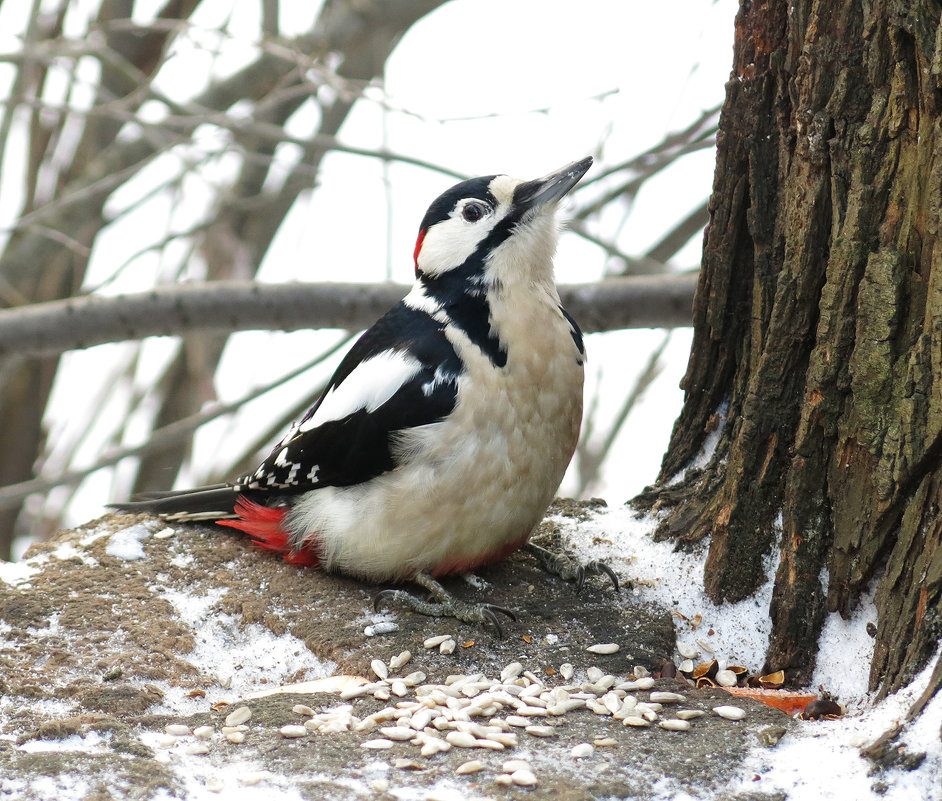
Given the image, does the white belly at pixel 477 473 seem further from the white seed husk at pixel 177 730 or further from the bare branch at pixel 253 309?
the white seed husk at pixel 177 730

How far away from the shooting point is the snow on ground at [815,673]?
6.43ft

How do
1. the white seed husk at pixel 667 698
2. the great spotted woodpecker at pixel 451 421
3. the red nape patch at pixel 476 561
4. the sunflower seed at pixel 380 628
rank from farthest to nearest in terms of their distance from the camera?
1. the red nape patch at pixel 476 561
2. the great spotted woodpecker at pixel 451 421
3. the sunflower seed at pixel 380 628
4. the white seed husk at pixel 667 698

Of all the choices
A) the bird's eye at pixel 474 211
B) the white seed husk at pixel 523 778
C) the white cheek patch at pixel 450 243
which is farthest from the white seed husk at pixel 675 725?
the bird's eye at pixel 474 211

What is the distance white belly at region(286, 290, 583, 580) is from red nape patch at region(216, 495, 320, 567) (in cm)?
19

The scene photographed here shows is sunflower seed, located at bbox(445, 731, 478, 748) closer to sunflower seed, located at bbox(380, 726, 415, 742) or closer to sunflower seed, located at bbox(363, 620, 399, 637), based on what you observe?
sunflower seed, located at bbox(380, 726, 415, 742)

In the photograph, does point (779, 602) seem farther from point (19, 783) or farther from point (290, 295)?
point (290, 295)

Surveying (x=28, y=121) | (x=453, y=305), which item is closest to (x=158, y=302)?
(x=453, y=305)

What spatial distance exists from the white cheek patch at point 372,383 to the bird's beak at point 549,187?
0.64 metres

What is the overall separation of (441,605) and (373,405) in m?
0.61

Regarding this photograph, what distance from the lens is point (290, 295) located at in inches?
157

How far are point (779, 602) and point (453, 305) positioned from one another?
1.28 m

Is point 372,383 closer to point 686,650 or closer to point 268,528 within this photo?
point 268,528

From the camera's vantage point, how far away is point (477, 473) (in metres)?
3.09

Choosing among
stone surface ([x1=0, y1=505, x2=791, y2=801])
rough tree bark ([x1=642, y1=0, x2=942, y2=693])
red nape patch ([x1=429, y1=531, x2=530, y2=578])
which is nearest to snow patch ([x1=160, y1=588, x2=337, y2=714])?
stone surface ([x1=0, y1=505, x2=791, y2=801])
